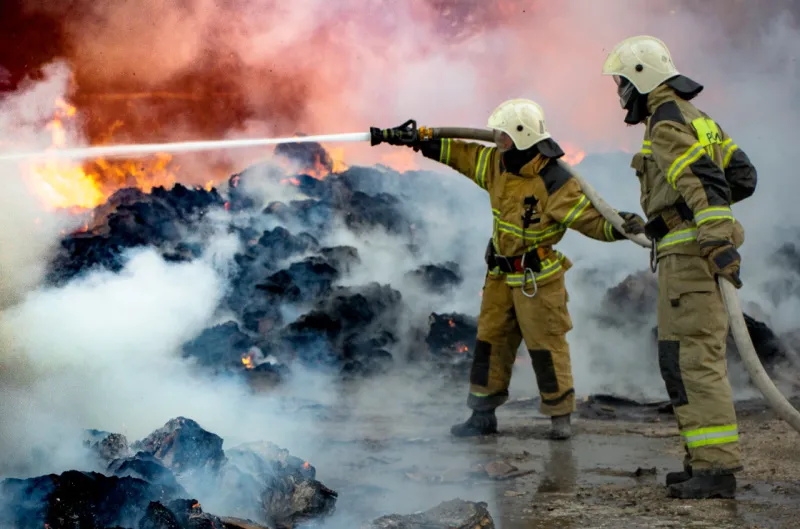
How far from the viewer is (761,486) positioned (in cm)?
419

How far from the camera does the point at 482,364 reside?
5.70 metres

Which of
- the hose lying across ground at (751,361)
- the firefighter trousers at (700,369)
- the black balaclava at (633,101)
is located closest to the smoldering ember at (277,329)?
the firefighter trousers at (700,369)

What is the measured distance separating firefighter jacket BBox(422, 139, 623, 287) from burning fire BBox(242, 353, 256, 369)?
298 centimetres

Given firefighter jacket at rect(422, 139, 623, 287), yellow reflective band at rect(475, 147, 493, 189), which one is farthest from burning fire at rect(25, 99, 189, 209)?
firefighter jacket at rect(422, 139, 623, 287)

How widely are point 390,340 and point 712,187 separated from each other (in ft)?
17.3

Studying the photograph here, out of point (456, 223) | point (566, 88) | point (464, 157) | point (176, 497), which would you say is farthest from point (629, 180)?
point (176, 497)

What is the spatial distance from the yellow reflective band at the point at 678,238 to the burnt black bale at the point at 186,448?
236cm

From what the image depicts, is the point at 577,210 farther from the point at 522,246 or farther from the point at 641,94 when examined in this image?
the point at 641,94

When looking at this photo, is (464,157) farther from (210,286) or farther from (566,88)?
(566,88)

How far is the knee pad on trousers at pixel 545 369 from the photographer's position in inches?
215

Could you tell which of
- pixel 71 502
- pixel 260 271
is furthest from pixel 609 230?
pixel 260 271

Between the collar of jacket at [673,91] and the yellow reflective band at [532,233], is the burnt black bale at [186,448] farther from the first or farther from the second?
the collar of jacket at [673,91]

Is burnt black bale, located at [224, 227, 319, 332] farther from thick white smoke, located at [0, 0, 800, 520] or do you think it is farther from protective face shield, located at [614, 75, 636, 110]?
protective face shield, located at [614, 75, 636, 110]

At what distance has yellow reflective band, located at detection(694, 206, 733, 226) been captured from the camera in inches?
149
